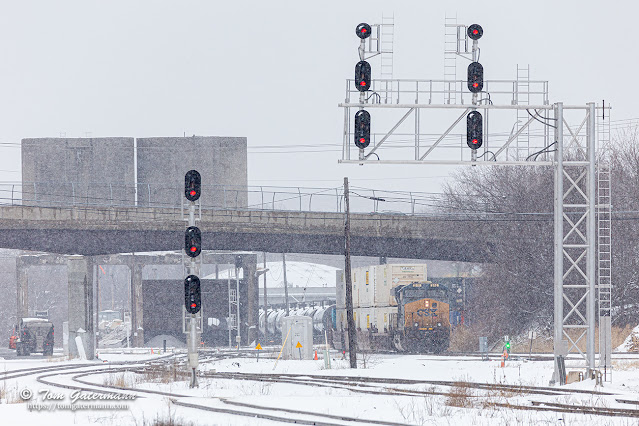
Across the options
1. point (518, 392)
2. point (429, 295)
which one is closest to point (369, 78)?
point (518, 392)

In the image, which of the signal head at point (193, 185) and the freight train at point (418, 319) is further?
the freight train at point (418, 319)

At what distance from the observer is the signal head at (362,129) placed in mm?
22969

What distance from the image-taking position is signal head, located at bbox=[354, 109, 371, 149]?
22969mm

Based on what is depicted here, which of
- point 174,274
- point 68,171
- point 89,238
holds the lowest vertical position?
point 174,274

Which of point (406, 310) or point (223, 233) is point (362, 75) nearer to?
point (406, 310)

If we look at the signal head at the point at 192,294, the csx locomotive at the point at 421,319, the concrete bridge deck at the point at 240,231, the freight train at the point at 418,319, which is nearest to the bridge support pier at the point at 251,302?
the concrete bridge deck at the point at 240,231

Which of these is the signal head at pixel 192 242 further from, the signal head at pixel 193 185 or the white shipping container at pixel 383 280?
the white shipping container at pixel 383 280

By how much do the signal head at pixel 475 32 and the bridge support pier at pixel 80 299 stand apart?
32731 millimetres

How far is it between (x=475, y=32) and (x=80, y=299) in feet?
111

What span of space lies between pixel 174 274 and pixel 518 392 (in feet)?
579

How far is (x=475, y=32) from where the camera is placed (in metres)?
23.4

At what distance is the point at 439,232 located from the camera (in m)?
51.4

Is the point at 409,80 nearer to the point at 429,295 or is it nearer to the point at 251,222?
the point at 429,295

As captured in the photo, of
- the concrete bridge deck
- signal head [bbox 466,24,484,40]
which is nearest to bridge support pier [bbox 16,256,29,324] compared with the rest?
the concrete bridge deck
